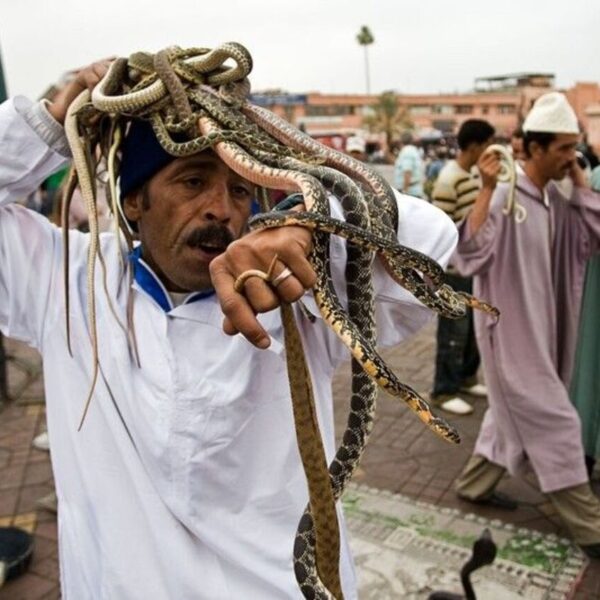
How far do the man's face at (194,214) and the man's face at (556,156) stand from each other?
7.91 feet

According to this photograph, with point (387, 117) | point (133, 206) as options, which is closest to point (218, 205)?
point (133, 206)

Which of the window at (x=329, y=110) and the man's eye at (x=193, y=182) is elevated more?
the man's eye at (x=193, y=182)

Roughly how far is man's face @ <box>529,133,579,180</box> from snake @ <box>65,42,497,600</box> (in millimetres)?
2374

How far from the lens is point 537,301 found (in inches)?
152

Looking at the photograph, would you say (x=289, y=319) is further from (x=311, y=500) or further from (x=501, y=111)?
(x=501, y=111)

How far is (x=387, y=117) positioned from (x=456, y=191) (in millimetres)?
60748

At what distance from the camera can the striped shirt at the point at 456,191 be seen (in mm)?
5766

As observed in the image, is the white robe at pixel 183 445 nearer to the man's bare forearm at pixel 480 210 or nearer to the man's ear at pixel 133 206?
the man's ear at pixel 133 206

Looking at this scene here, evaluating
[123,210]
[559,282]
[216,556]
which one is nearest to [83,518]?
[216,556]

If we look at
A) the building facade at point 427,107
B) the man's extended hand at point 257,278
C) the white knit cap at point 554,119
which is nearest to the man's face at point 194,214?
the man's extended hand at point 257,278

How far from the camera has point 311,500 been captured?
3.76 feet

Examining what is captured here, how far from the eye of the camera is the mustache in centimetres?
185

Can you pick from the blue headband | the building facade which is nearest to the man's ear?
the blue headband

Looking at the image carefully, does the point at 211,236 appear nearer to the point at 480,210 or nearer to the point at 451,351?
the point at 480,210
